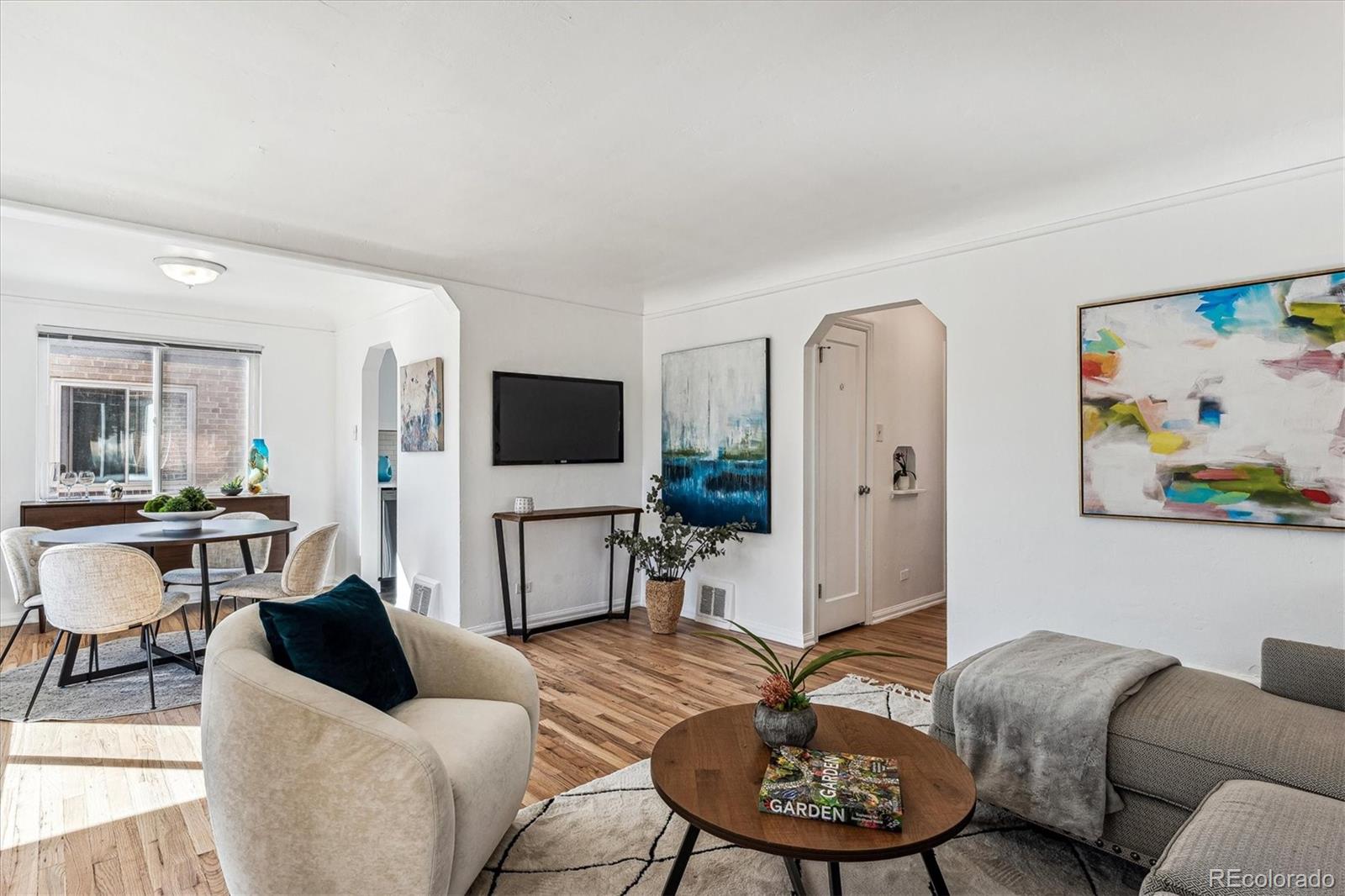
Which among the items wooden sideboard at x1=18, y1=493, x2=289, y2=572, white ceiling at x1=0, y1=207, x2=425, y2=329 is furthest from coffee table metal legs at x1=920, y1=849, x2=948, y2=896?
wooden sideboard at x1=18, y1=493, x2=289, y2=572

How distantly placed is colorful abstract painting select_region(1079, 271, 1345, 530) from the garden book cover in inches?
80.6

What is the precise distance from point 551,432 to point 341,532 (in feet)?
8.73

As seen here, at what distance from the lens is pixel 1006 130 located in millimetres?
2537

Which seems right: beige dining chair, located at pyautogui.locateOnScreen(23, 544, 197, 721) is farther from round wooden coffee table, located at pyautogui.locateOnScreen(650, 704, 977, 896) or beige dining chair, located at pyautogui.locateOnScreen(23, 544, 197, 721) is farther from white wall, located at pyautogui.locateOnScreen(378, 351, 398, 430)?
white wall, located at pyautogui.locateOnScreen(378, 351, 398, 430)

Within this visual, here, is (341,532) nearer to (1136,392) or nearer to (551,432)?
(551,432)

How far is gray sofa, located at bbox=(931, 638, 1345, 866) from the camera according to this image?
5.89 feet

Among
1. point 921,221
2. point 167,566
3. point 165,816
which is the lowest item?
point 165,816

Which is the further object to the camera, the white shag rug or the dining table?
the dining table

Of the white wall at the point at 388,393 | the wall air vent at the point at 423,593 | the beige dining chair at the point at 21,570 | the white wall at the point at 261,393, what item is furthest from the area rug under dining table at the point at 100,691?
the white wall at the point at 388,393

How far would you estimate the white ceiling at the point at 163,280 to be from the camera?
3.81m

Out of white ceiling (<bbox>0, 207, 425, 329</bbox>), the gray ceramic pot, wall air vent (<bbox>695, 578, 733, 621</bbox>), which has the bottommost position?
wall air vent (<bbox>695, 578, 733, 621</bbox>)

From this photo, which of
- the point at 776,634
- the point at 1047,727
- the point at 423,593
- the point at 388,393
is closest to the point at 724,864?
the point at 1047,727

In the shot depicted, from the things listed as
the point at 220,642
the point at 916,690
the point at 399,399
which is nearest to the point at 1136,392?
the point at 916,690

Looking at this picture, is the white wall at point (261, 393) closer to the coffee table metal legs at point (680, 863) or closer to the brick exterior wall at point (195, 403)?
the brick exterior wall at point (195, 403)
